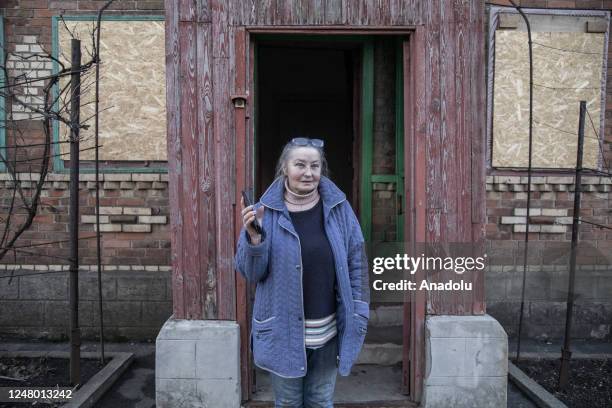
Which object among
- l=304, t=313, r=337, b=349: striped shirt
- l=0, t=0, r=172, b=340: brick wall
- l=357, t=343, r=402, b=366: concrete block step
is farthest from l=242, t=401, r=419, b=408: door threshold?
l=0, t=0, r=172, b=340: brick wall

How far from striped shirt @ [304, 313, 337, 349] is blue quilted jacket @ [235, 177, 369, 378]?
0.18ft

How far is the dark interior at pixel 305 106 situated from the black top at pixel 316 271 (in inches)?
193

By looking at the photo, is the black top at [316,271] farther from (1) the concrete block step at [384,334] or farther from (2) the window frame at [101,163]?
(2) the window frame at [101,163]

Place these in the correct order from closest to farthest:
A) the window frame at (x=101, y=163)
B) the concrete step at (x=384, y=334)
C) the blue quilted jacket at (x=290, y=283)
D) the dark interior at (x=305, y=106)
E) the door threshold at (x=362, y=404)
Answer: the blue quilted jacket at (x=290, y=283)
the door threshold at (x=362, y=404)
the concrete step at (x=384, y=334)
the window frame at (x=101, y=163)
the dark interior at (x=305, y=106)

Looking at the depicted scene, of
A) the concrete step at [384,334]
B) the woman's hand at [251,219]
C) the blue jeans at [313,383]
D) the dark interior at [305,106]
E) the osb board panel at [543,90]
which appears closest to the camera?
the woman's hand at [251,219]

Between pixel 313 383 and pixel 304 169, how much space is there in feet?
4.31

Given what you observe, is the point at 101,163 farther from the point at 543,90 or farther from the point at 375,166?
the point at 543,90

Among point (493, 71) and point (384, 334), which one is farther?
point (493, 71)

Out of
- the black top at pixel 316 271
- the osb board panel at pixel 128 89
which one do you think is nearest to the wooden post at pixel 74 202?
the osb board panel at pixel 128 89

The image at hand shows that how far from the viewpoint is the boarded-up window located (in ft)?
17.8

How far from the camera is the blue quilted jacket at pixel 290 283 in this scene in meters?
2.70

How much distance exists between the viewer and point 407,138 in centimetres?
382

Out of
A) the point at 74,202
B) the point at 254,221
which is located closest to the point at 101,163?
the point at 74,202

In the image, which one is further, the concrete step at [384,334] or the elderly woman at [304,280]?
the concrete step at [384,334]
